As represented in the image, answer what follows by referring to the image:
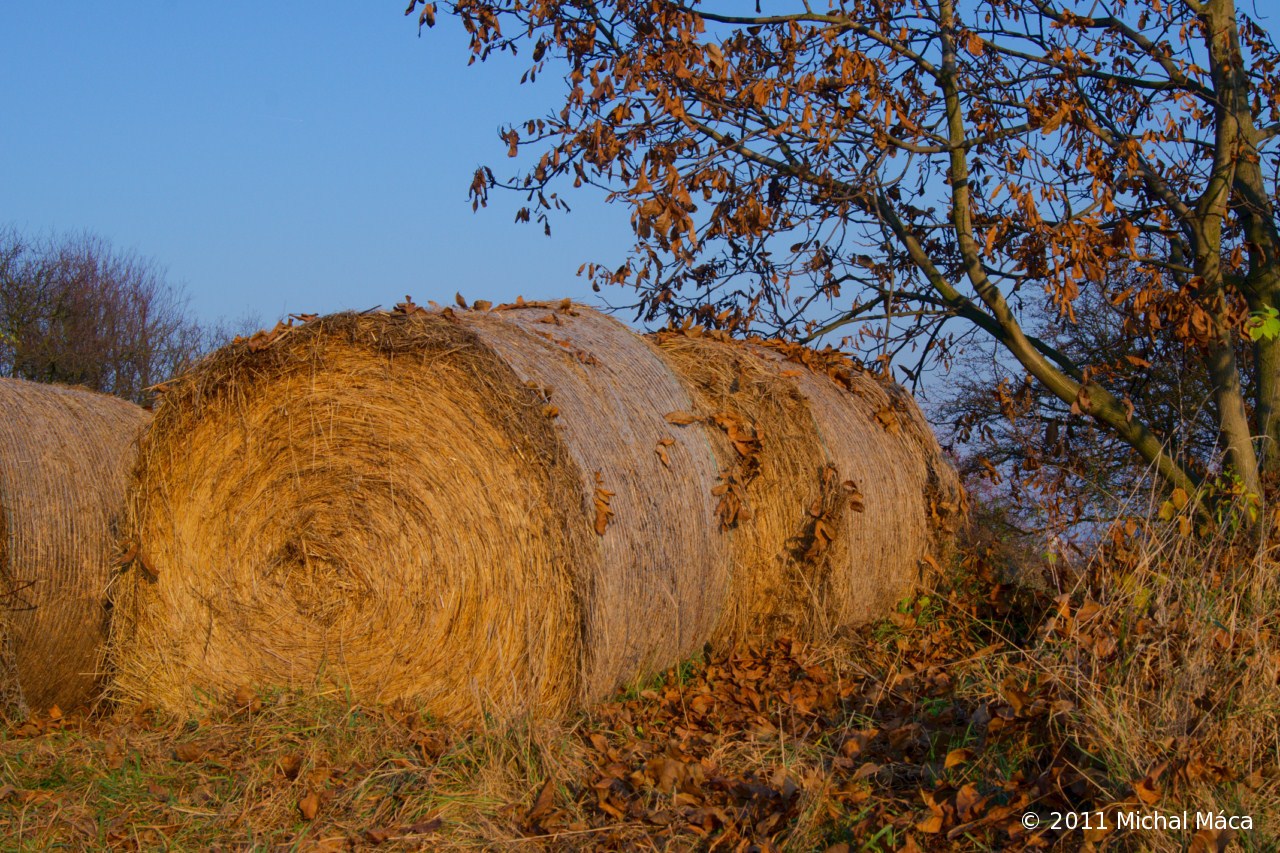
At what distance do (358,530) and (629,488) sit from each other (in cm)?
127

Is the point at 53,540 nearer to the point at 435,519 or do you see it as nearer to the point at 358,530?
the point at 358,530

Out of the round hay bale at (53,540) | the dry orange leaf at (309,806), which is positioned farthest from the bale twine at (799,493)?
the round hay bale at (53,540)

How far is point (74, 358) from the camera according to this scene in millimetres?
19938

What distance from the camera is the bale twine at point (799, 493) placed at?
594 centimetres

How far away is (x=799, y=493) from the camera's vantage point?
617 centimetres

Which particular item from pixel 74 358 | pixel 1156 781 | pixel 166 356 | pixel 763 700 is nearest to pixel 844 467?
pixel 763 700

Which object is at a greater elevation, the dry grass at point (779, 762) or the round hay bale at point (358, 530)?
the round hay bale at point (358, 530)

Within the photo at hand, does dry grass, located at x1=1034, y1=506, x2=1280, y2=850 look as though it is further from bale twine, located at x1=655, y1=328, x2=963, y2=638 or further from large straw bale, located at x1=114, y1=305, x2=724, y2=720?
large straw bale, located at x1=114, y1=305, x2=724, y2=720

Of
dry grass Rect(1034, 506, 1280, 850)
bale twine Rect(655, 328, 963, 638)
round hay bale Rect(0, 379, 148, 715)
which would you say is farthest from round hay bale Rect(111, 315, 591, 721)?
dry grass Rect(1034, 506, 1280, 850)

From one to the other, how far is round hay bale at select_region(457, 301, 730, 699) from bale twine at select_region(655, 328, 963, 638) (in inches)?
11.1

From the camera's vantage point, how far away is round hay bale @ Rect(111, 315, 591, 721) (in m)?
4.92

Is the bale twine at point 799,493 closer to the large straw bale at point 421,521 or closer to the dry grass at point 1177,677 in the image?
the large straw bale at point 421,521

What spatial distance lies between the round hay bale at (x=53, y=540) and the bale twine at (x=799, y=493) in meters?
2.98

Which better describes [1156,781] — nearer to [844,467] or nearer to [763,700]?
[763,700]
